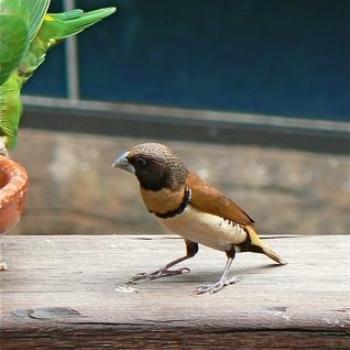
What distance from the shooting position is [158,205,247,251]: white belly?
1.19 metres

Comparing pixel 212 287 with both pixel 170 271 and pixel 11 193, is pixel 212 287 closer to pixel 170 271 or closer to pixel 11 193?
pixel 170 271

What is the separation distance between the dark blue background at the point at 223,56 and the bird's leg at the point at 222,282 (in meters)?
2.62

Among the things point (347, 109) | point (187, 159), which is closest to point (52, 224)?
point (187, 159)

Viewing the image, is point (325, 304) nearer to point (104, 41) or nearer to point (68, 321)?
point (68, 321)

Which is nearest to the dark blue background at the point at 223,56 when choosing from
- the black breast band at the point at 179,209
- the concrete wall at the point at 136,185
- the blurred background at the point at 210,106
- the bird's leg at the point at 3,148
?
the blurred background at the point at 210,106

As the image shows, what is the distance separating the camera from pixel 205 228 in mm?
1196

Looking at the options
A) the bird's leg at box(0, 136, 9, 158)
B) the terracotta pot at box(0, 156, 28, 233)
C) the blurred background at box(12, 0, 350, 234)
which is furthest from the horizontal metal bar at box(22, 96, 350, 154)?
the terracotta pot at box(0, 156, 28, 233)

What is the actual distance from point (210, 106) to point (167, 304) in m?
2.79

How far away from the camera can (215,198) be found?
3.99ft

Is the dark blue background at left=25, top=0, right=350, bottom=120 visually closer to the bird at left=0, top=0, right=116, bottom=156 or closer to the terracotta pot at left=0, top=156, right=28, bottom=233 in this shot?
the bird at left=0, top=0, right=116, bottom=156

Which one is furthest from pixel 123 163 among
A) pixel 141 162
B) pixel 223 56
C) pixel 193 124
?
pixel 193 124

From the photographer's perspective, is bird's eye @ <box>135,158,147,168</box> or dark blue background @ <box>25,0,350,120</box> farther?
dark blue background @ <box>25,0,350,120</box>

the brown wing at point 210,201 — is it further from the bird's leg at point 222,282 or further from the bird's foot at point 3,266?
the bird's foot at point 3,266

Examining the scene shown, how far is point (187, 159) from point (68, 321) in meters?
2.88
